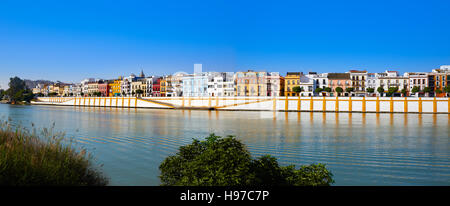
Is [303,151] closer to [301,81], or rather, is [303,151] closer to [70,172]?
[70,172]

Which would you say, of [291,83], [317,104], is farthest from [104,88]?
[317,104]

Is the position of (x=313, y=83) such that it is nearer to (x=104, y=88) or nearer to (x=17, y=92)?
(x=104, y=88)

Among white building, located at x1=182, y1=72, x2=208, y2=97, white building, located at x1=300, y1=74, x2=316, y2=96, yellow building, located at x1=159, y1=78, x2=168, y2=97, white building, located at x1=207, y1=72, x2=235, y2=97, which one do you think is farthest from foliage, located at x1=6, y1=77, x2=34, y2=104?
white building, located at x1=300, y1=74, x2=316, y2=96

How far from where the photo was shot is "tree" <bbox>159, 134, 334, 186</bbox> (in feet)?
15.2

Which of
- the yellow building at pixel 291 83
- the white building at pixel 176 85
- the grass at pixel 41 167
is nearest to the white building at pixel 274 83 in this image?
the yellow building at pixel 291 83

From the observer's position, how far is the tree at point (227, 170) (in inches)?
183

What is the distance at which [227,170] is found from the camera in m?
4.70

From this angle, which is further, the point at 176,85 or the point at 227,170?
the point at 176,85

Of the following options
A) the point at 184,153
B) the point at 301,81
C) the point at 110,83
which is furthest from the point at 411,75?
the point at 110,83

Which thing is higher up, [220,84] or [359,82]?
[359,82]

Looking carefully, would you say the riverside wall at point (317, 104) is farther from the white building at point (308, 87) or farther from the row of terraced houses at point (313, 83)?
the white building at point (308, 87)

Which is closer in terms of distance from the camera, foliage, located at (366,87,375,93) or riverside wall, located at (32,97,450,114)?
riverside wall, located at (32,97,450,114)

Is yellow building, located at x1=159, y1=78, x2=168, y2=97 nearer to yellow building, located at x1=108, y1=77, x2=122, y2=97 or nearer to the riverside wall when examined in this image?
yellow building, located at x1=108, y1=77, x2=122, y2=97
